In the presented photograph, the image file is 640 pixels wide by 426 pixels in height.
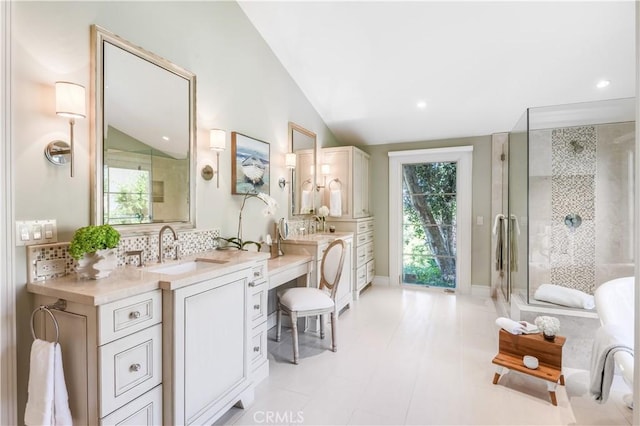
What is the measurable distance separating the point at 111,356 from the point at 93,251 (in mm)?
492

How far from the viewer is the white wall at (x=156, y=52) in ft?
4.79

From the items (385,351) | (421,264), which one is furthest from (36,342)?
(421,264)

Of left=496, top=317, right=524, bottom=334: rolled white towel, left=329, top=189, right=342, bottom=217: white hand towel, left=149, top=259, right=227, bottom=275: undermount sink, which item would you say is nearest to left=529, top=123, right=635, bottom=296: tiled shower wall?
left=496, top=317, right=524, bottom=334: rolled white towel

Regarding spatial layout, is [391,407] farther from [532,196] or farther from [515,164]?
[515,164]

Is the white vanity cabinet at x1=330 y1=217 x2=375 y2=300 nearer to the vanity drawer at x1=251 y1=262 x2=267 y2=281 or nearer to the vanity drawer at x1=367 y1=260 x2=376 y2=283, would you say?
the vanity drawer at x1=367 y1=260 x2=376 y2=283

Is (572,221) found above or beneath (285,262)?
above

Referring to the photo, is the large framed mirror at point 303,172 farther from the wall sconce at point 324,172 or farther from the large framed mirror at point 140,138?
the large framed mirror at point 140,138

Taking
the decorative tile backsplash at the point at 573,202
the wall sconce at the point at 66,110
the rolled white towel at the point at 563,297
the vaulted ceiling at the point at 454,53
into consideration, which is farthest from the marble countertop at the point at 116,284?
the decorative tile backsplash at the point at 573,202

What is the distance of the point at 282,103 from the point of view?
11.7 ft

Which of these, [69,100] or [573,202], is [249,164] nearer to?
[69,100]

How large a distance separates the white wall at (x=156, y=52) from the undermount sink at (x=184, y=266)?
0.39 m

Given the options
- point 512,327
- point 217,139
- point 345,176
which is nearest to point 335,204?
point 345,176

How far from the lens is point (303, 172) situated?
13.2 ft

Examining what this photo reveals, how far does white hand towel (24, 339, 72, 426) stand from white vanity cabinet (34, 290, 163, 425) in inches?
1.7
